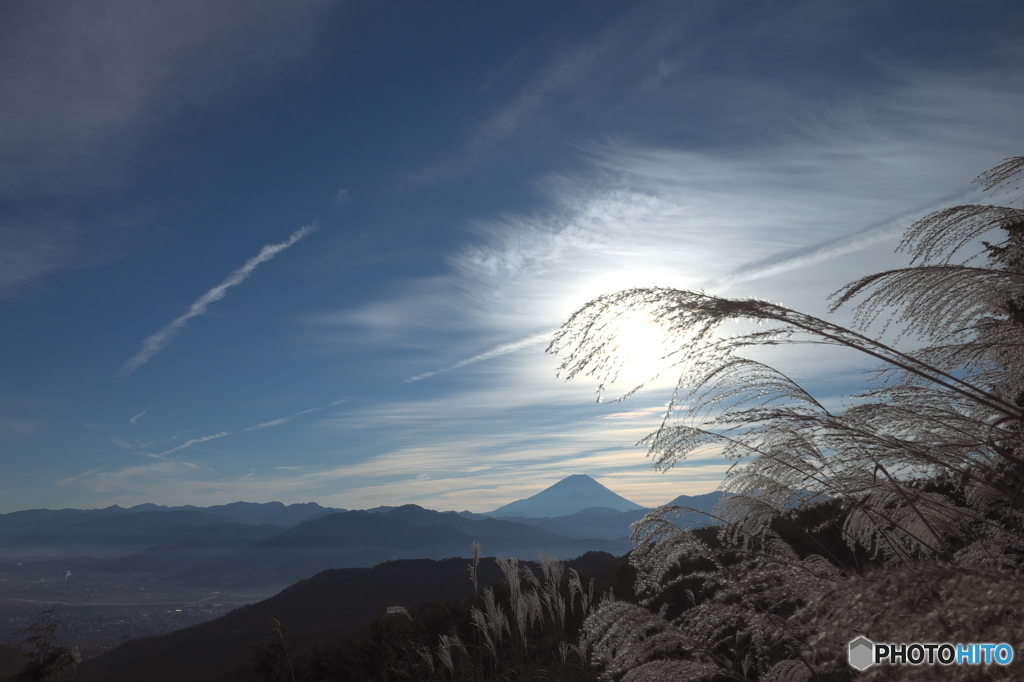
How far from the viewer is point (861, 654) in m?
1.54

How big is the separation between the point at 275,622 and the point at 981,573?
705 cm

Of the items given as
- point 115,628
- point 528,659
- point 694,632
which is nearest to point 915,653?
point 694,632

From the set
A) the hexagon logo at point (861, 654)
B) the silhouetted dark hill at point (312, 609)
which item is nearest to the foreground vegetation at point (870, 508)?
the hexagon logo at point (861, 654)

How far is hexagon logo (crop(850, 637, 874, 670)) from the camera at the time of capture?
1522 millimetres

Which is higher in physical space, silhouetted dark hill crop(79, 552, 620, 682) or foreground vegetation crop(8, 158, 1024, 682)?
foreground vegetation crop(8, 158, 1024, 682)

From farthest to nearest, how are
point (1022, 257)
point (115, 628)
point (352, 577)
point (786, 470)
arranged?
point (115, 628)
point (352, 577)
point (1022, 257)
point (786, 470)

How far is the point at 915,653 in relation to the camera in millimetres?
1513

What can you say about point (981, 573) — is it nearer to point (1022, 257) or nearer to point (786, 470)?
point (786, 470)

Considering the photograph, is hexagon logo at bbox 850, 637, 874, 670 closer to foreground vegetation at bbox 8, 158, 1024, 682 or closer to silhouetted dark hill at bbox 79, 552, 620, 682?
foreground vegetation at bbox 8, 158, 1024, 682

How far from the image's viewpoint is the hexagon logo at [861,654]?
59.9 inches

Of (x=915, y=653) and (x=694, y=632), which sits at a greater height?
(x=915, y=653)

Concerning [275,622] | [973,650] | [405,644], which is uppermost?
[973,650]

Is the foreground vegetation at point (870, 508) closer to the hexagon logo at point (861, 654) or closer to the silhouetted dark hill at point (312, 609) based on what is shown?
the hexagon logo at point (861, 654)

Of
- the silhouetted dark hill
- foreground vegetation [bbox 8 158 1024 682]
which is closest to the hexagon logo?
foreground vegetation [bbox 8 158 1024 682]
